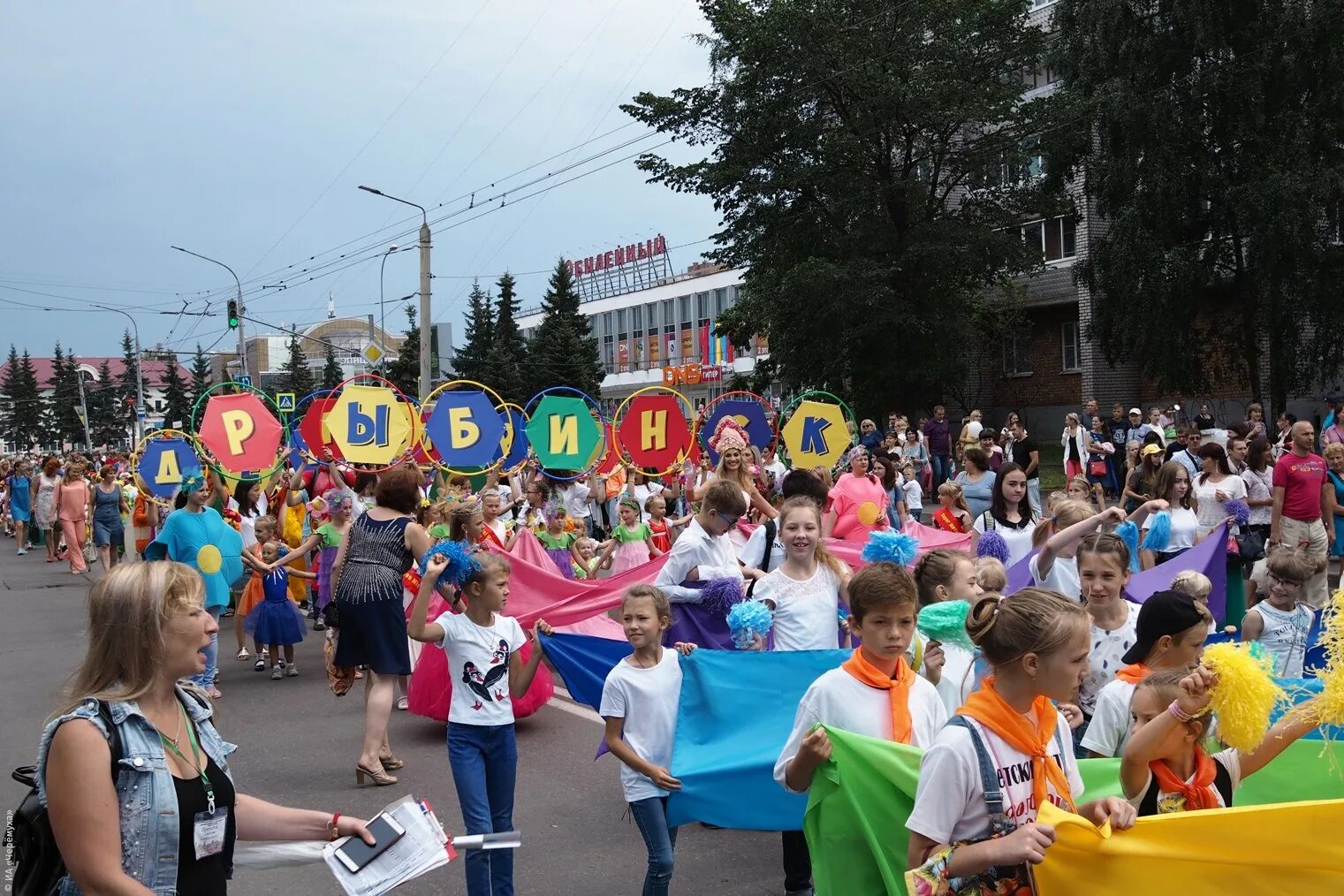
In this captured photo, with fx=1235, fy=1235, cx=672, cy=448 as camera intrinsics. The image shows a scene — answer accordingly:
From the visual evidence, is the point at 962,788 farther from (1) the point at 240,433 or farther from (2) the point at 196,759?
(1) the point at 240,433

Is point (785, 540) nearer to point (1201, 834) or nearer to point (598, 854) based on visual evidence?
point (598, 854)

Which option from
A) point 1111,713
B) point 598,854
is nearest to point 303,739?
point 598,854

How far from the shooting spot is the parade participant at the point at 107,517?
65.0 ft

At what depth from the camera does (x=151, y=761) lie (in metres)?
2.71

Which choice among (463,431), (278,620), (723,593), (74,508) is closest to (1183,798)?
(723,593)

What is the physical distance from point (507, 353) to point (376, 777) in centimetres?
5230

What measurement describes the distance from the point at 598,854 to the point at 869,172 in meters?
27.7

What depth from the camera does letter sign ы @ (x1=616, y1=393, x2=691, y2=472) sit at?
1496cm

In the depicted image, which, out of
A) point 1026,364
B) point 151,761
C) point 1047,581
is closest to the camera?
point 151,761

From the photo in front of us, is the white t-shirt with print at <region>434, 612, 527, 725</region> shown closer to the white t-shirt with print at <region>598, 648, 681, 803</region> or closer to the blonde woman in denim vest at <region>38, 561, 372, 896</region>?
the white t-shirt with print at <region>598, 648, 681, 803</region>

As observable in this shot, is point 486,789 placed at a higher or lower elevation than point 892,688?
lower

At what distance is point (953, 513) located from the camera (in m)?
10.6

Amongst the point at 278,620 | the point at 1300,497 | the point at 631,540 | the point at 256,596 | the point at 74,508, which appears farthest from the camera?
the point at 74,508

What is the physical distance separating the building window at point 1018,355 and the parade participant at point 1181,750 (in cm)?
3964
